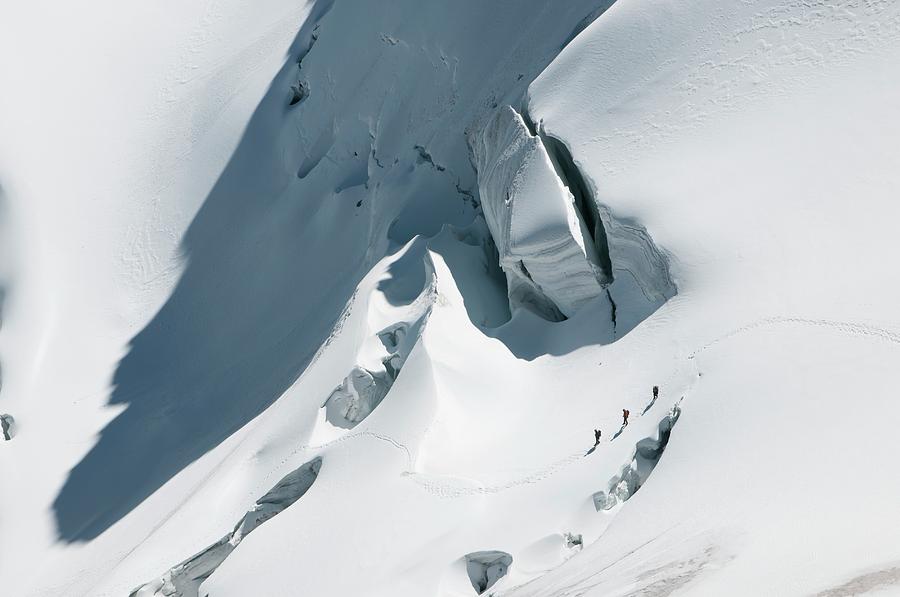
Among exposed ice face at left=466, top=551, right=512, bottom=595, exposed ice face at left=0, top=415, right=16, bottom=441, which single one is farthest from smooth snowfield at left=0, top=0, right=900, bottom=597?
exposed ice face at left=0, top=415, right=16, bottom=441

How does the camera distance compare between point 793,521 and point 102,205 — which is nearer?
point 793,521

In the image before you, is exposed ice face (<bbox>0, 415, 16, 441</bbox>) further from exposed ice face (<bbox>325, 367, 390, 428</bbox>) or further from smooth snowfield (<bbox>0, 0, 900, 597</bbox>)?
exposed ice face (<bbox>325, 367, 390, 428</bbox>)

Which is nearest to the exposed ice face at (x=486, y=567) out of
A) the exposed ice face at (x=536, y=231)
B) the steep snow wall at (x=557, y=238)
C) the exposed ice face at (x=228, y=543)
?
the exposed ice face at (x=228, y=543)

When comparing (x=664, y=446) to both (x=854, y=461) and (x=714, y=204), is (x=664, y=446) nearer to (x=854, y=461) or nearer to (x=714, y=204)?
(x=854, y=461)

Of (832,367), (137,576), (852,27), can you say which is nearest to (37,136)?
(137,576)

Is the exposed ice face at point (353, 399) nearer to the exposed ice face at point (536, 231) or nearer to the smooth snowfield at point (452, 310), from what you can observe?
the smooth snowfield at point (452, 310)

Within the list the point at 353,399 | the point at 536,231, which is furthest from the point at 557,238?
the point at 353,399

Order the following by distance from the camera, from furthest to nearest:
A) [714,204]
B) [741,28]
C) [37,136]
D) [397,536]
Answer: [37,136] < [741,28] < [714,204] < [397,536]

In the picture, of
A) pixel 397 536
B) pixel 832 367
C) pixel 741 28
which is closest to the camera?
pixel 832 367

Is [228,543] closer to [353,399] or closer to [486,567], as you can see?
[353,399]
